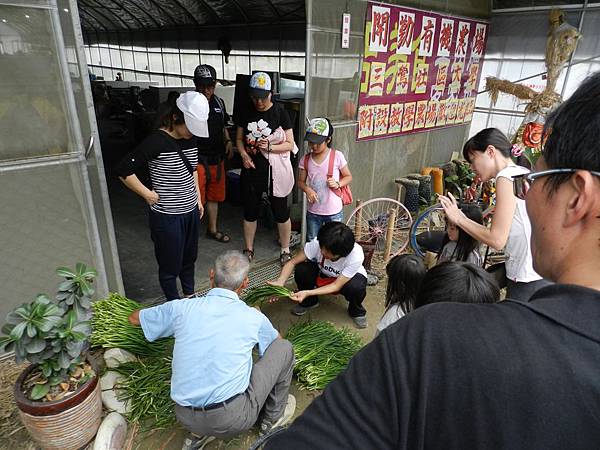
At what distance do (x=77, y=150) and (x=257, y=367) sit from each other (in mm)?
2083

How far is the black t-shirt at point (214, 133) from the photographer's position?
14.6 ft

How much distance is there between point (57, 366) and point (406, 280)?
6.96 feet

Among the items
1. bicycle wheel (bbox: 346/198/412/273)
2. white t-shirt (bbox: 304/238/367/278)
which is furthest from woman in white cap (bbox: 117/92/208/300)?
bicycle wheel (bbox: 346/198/412/273)

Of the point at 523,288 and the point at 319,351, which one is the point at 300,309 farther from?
the point at 523,288

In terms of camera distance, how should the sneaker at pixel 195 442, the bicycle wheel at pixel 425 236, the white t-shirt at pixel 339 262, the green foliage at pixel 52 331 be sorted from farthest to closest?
the bicycle wheel at pixel 425 236, the white t-shirt at pixel 339 262, the sneaker at pixel 195 442, the green foliage at pixel 52 331

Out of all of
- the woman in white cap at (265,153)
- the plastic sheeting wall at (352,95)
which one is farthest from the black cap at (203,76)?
the plastic sheeting wall at (352,95)

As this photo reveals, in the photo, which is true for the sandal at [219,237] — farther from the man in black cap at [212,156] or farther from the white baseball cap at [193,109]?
the white baseball cap at [193,109]

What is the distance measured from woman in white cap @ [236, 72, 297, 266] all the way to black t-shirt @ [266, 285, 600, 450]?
3480mm

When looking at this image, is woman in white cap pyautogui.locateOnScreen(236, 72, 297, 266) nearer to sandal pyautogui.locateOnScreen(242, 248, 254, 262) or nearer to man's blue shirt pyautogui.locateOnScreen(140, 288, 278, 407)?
sandal pyautogui.locateOnScreen(242, 248, 254, 262)

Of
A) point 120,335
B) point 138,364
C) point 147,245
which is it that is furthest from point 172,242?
point 147,245

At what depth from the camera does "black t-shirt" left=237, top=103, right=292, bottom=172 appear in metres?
3.93

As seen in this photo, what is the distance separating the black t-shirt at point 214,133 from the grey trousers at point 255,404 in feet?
9.17

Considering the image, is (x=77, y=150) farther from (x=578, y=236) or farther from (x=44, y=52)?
(x=578, y=236)

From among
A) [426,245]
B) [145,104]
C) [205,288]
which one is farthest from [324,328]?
[145,104]
